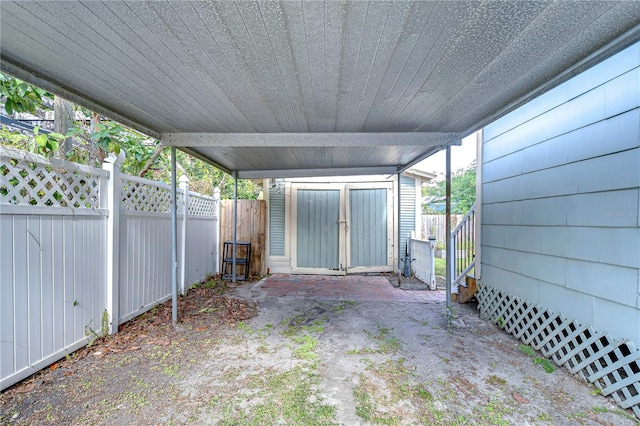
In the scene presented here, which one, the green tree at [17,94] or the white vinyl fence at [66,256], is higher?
the green tree at [17,94]

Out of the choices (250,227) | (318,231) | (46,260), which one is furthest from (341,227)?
(46,260)

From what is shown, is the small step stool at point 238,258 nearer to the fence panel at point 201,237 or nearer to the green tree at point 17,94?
the fence panel at point 201,237

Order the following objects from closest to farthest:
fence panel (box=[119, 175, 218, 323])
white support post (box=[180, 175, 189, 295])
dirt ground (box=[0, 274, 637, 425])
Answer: dirt ground (box=[0, 274, 637, 425])
fence panel (box=[119, 175, 218, 323])
white support post (box=[180, 175, 189, 295])

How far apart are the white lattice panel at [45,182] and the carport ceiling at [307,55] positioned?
0.56 metres

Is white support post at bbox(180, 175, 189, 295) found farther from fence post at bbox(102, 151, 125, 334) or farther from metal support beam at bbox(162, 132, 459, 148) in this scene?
fence post at bbox(102, 151, 125, 334)

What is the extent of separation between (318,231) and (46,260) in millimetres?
4604

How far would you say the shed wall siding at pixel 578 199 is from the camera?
1.85 metres

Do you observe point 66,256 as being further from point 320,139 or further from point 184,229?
point 320,139

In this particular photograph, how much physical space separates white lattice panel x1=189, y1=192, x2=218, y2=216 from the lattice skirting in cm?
483

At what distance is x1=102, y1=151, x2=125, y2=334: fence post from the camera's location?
2693 millimetres

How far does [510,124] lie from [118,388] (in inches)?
175

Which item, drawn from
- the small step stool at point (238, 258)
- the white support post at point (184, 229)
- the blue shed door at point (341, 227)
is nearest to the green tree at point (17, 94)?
the white support post at point (184, 229)

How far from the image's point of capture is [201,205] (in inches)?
203

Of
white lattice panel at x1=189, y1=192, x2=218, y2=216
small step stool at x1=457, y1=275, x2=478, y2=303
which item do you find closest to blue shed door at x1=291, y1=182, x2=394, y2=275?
white lattice panel at x1=189, y1=192, x2=218, y2=216
